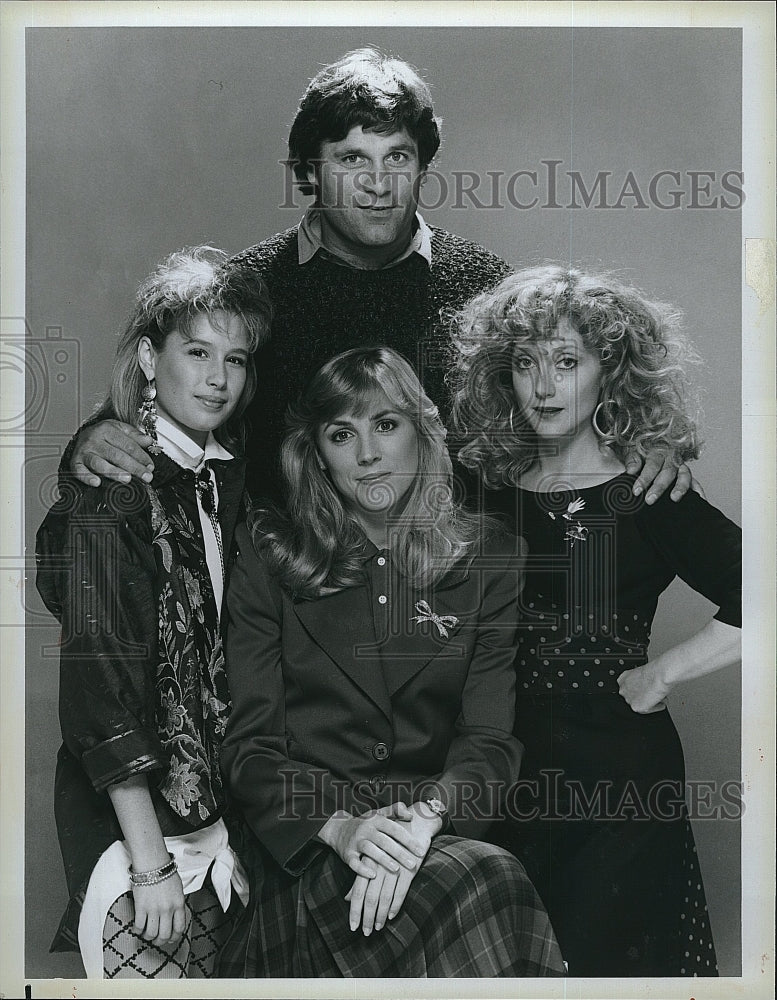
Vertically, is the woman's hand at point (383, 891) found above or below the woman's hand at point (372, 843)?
below

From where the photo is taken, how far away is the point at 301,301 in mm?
2205

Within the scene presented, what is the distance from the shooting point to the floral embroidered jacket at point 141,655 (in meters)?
2.14

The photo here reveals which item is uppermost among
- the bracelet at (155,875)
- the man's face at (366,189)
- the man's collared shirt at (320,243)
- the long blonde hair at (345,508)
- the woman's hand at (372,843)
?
the man's face at (366,189)

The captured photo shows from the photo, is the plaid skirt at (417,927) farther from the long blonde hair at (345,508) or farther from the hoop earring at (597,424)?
the hoop earring at (597,424)

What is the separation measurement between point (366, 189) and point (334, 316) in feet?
0.92

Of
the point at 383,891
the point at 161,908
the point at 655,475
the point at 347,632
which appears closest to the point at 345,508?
the point at 347,632

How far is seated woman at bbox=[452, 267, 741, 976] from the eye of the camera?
7.26 feet

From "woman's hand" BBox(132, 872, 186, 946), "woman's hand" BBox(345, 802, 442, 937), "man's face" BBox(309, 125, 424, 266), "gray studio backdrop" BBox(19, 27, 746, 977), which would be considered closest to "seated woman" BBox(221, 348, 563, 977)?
"woman's hand" BBox(345, 802, 442, 937)

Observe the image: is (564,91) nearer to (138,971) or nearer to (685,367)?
(685,367)

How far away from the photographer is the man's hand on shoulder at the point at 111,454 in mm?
2180

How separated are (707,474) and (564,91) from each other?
0.89 metres

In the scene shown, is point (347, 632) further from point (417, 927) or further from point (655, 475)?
point (655, 475)

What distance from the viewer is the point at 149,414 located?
219 cm

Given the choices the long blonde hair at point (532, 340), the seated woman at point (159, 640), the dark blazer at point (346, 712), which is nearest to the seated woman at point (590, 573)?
the long blonde hair at point (532, 340)
